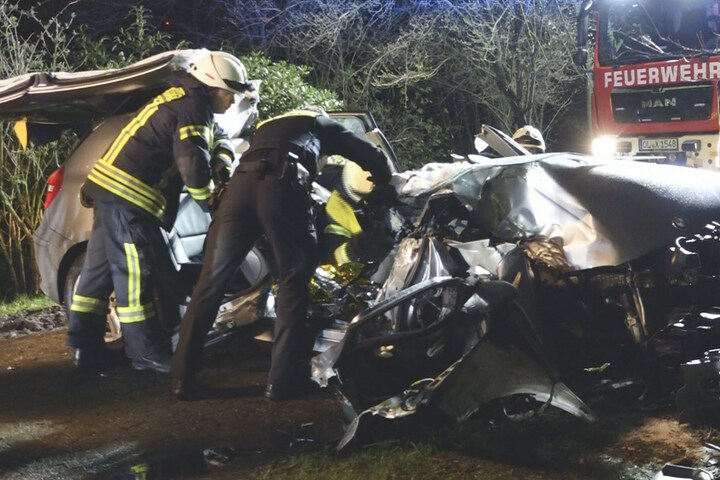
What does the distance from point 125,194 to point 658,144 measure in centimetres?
703

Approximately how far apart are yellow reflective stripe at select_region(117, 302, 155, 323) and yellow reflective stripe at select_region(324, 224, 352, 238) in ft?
4.04

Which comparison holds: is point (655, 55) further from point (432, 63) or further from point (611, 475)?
point (611, 475)

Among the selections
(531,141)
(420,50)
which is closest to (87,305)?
(531,141)

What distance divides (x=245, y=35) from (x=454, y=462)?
10.6 metres

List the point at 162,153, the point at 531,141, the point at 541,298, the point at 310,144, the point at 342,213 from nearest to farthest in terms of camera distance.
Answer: the point at 541,298 < the point at 310,144 < the point at 342,213 < the point at 162,153 < the point at 531,141

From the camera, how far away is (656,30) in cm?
948

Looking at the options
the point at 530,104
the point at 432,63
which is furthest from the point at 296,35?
the point at 530,104

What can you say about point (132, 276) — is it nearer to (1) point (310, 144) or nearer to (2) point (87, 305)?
(2) point (87, 305)

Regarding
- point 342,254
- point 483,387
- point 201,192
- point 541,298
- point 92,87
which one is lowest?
point 483,387

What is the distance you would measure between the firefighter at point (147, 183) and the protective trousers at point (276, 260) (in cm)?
41

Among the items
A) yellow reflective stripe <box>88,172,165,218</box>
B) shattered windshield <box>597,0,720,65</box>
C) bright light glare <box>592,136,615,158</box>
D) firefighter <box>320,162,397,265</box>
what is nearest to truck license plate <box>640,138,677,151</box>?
bright light glare <box>592,136,615,158</box>

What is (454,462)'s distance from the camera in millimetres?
3572

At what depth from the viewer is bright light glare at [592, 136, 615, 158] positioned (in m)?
10.1

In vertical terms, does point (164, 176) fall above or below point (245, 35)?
below
